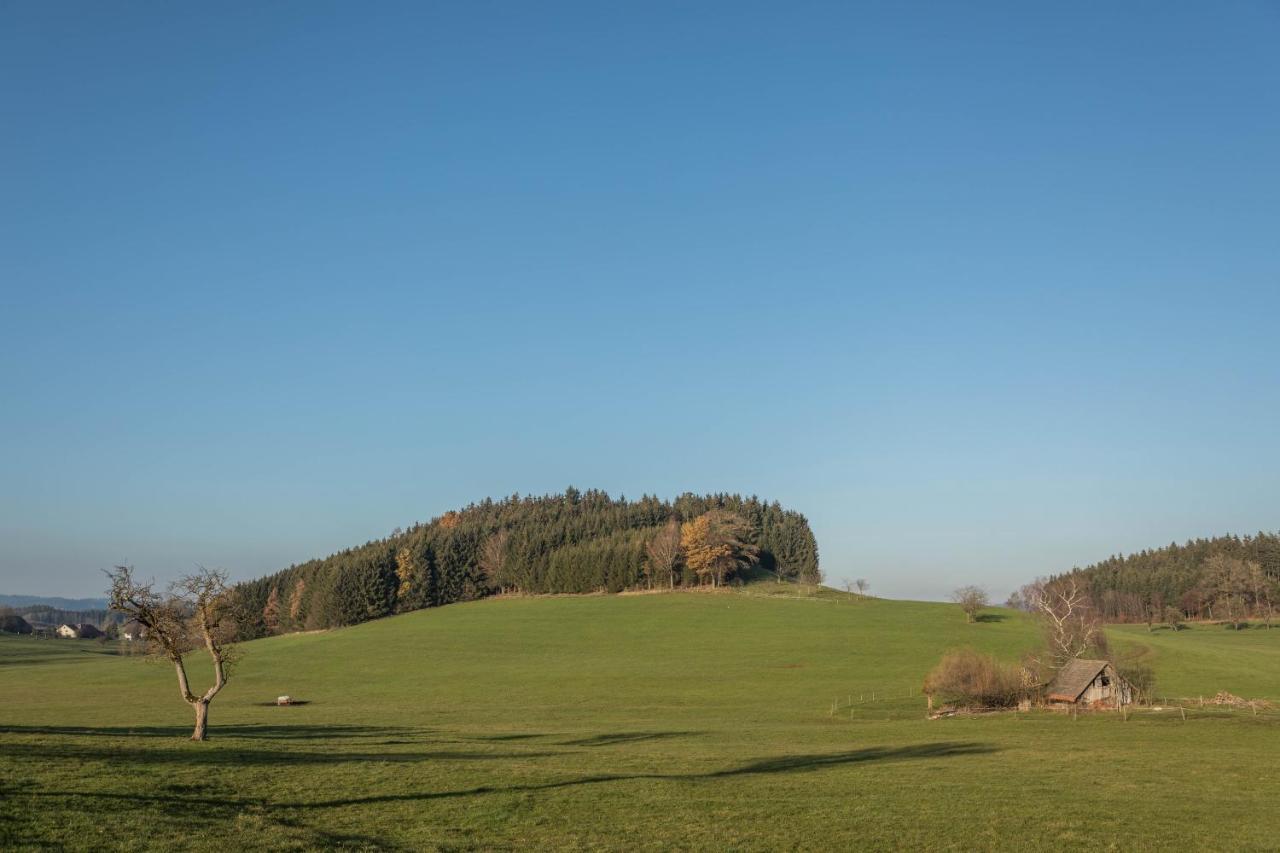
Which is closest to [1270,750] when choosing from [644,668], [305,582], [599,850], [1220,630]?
[599,850]

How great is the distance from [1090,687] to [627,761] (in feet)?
148

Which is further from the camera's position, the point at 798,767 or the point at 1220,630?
the point at 1220,630

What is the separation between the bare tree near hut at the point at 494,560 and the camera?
17138cm

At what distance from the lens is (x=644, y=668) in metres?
88.2

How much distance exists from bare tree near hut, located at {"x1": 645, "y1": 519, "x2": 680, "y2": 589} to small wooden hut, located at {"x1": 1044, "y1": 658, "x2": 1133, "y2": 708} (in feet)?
304

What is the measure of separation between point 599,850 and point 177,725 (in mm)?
37002

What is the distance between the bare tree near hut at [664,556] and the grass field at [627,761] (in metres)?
59.5

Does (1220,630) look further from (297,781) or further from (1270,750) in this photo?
(297,781)

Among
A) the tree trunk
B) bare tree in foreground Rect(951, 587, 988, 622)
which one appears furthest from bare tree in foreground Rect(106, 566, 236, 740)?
bare tree in foreground Rect(951, 587, 988, 622)

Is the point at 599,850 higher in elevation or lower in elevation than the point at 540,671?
higher

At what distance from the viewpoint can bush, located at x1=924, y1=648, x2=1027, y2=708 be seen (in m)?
63.9

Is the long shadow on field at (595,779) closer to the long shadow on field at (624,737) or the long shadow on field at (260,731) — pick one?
the long shadow on field at (624,737)

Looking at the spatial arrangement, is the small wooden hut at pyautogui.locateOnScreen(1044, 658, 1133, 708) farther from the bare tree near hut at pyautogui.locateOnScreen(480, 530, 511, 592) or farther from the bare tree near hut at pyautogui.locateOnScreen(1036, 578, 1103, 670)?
the bare tree near hut at pyautogui.locateOnScreen(480, 530, 511, 592)

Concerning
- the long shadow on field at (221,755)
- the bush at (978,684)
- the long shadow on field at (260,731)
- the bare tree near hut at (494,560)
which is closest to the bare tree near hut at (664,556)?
the bare tree near hut at (494,560)
